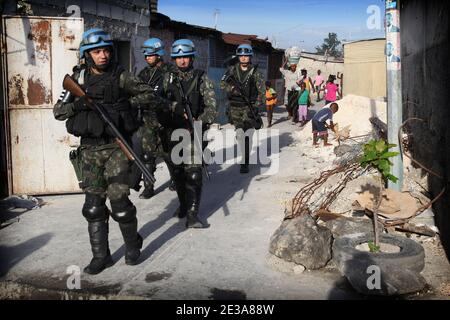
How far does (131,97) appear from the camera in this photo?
4164 millimetres

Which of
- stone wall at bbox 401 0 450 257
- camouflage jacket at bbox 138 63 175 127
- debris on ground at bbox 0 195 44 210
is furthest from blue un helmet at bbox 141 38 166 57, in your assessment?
stone wall at bbox 401 0 450 257

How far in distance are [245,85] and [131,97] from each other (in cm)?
400

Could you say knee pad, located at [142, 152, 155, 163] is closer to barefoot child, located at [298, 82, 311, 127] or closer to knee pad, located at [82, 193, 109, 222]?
knee pad, located at [82, 193, 109, 222]

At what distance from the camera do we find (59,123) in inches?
255

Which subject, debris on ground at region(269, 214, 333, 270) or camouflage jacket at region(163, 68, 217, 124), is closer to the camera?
debris on ground at region(269, 214, 333, 270)

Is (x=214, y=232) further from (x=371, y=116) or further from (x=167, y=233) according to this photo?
(x=371, y=116)

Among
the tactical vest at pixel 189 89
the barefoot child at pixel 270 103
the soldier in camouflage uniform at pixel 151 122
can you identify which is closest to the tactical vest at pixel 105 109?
the tactical vest at pixel 189 89

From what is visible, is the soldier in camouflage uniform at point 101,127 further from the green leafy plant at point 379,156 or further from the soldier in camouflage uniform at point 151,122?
the green leafy plant at point 379,156

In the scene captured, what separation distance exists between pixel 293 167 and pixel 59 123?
4027 millimetres

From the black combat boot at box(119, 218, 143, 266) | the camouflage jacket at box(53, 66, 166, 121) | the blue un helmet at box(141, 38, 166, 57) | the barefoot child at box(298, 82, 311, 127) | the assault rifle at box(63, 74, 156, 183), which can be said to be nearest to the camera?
the assault rifle at box(63, 74, 156, 183)

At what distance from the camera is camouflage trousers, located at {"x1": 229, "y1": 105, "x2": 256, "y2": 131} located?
8078 mm
